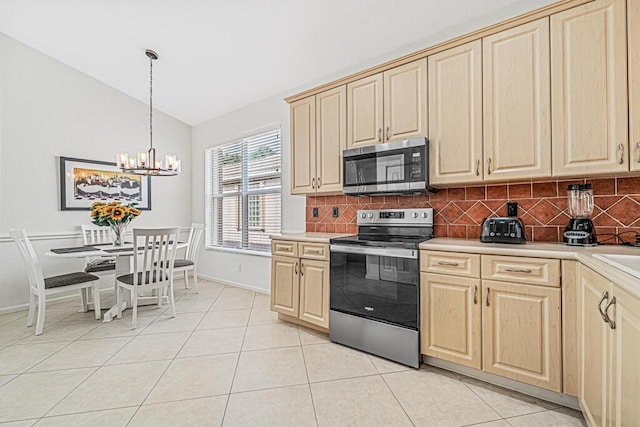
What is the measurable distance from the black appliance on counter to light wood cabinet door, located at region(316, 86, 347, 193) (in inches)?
52.0

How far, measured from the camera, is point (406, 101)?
252cm

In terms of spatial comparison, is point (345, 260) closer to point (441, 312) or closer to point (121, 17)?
point (441, 312)

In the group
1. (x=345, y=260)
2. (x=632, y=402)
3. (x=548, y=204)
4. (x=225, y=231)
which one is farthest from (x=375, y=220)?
(x=225, y=231)

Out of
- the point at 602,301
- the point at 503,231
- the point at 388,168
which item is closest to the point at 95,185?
the point at 388,168

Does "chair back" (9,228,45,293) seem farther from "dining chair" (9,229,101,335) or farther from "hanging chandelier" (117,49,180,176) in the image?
"hanging chandelier" (117,49,180,176)

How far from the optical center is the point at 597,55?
1.78m

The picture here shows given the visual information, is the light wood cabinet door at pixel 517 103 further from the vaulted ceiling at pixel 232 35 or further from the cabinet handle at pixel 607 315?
the cabinet handle at pixel 607 315

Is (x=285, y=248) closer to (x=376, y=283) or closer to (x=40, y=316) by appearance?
(x=376, y=283)

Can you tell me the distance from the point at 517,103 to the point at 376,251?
139 centimetres

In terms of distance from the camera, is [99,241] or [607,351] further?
[99,241]

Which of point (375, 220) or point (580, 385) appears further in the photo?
point (375, 220)

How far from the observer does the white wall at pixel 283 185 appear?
153 inches

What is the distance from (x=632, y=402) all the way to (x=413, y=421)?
97cm

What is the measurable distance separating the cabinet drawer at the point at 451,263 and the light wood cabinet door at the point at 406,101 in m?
0.99
